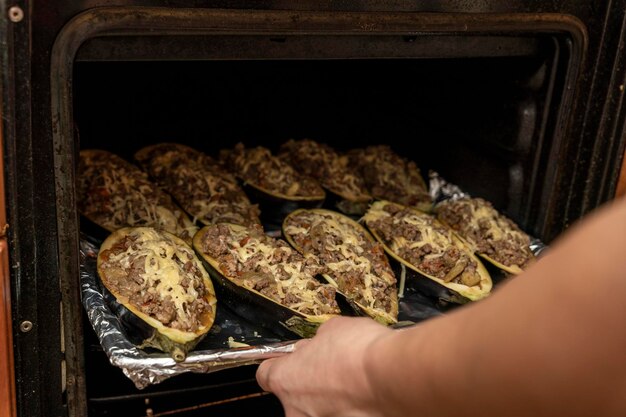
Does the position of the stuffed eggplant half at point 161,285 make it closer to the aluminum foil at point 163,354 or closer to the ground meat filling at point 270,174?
the aluminum foil at point 163,354

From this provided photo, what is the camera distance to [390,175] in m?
2.61

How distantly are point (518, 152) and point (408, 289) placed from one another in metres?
0.54

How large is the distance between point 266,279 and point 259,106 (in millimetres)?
984

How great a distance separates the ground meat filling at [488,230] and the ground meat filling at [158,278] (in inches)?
34.7

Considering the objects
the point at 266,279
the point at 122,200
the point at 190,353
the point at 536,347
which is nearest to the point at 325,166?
the point at 122,200

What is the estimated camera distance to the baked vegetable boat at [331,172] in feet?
8.02

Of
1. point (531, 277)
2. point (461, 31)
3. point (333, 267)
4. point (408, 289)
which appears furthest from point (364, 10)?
point (531, 277)

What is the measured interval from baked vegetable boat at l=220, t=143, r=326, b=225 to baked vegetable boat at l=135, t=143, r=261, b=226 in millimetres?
60

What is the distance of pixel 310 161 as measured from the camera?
257cm

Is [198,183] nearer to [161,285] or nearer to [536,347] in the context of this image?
[161,285]

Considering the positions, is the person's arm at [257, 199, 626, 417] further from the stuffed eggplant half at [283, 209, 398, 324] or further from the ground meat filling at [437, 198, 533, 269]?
the ground meat filling at [437, 198, 533, 269]

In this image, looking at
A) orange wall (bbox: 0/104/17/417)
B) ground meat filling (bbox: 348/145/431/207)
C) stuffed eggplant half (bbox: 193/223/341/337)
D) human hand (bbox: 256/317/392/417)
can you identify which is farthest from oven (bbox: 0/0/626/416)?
human hand (bbox: 256/317/392/417)

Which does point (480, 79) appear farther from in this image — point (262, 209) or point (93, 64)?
point (93, 64)

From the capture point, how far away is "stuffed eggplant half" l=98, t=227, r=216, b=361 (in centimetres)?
157
